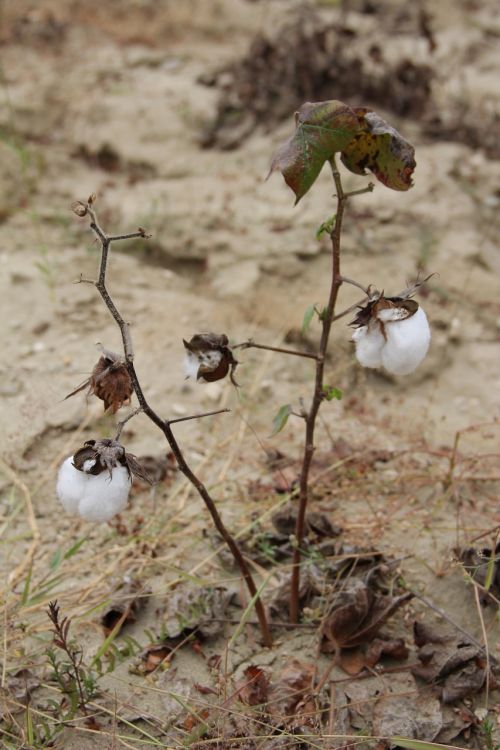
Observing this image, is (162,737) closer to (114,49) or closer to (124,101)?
(124,101)

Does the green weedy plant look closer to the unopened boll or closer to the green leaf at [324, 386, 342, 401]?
the unopened boll

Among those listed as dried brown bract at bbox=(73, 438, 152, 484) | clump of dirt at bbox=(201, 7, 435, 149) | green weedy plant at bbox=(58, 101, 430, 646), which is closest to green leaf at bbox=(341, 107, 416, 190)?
green weedy plant at bbox=(58, 101, 430, 646)

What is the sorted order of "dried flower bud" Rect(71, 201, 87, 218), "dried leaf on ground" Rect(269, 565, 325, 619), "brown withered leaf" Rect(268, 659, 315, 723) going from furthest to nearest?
1. "dried leaf on ground" Rect(269, 565, 325, 619)
2. "brown withered leaf" Rect(268, 659, 315, 723)
3. "dried flower bud" Rect(71, 201, 87, 218)

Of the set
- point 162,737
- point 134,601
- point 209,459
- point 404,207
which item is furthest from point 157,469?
point 404,207

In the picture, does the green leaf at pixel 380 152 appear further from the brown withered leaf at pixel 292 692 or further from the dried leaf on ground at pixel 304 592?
the brown withered leaf at pixel 292 692

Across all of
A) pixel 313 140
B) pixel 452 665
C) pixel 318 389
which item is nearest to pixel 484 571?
pixel 452 665

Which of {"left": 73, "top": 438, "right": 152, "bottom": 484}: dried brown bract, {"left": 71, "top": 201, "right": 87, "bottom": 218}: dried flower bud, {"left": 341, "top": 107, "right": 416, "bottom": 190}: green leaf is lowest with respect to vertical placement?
{"left": 73, "top": 438, "right": 152, "bottom": 484}: dried brown bract

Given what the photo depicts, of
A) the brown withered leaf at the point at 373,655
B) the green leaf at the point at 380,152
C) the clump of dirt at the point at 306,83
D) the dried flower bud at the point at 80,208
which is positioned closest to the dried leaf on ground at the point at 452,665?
the brown withered leaf at the point at 373,655
